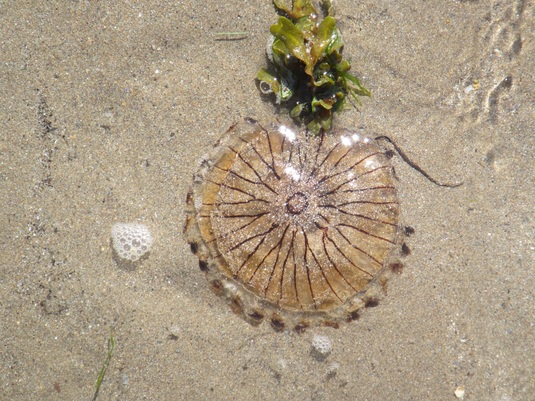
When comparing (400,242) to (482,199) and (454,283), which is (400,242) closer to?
(454,283)

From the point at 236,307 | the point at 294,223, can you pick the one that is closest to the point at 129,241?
the point at 236,307

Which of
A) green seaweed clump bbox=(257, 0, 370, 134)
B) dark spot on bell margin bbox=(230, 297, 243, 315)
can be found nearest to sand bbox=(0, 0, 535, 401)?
dark spot on bell margin bbox=(230, 297, 243, 315)

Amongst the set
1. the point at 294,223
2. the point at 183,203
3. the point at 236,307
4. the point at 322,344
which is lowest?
the point at 322,344

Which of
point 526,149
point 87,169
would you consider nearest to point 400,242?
point 526,149

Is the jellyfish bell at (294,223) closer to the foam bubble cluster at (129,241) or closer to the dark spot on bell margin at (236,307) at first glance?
the dark spot on bell margin at (236,307)

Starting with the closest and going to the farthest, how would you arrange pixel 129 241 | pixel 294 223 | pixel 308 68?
pixel 294 223
pixel 308 68
pixel 129 241

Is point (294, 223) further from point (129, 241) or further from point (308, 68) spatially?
point (129, 241)
